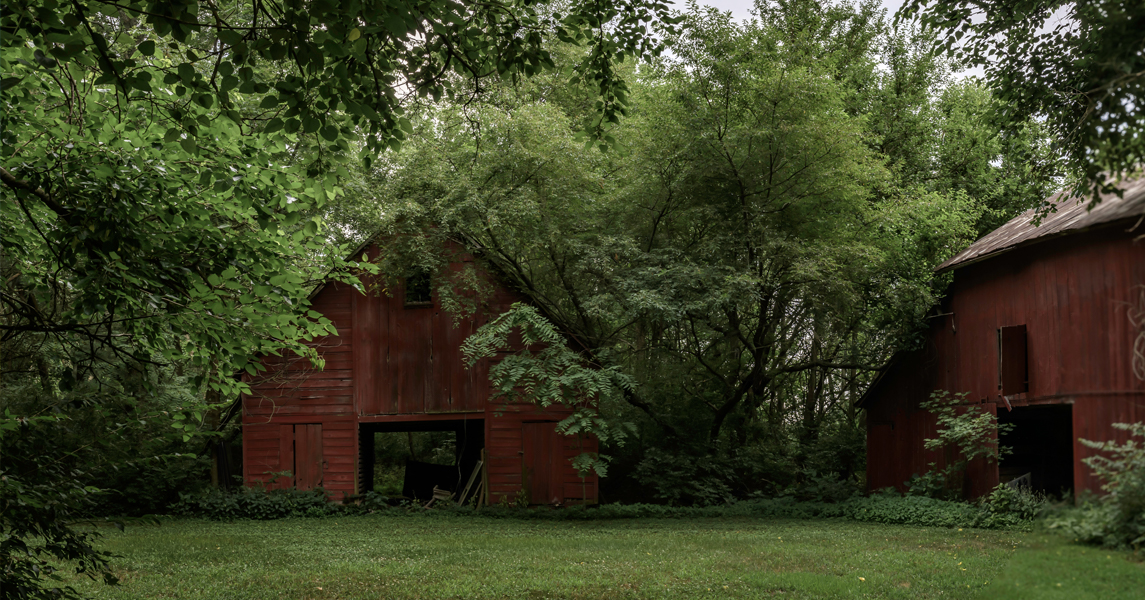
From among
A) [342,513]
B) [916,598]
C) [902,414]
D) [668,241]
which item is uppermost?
[668,241]

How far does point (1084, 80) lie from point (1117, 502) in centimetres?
155

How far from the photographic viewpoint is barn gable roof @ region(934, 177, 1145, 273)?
2447 millimetres

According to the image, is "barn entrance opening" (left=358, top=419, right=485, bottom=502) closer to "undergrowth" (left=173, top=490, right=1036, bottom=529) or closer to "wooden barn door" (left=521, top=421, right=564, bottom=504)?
"undergrowth" (left=173, top=490, right=1036, bottom=529)

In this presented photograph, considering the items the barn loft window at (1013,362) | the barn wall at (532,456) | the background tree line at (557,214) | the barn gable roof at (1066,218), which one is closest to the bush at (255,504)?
the background tree line at (557,214)

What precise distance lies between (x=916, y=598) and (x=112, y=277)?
22.1 feet

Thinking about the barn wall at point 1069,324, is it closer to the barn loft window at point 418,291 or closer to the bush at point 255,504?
the barn loft window at point 418,291

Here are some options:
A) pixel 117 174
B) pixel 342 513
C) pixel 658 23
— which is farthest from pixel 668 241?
pixel 117 174

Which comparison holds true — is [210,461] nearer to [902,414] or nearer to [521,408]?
[521,408]

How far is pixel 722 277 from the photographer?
664 inches

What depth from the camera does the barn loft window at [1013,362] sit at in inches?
108

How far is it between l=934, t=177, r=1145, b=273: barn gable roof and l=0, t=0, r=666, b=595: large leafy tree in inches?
124

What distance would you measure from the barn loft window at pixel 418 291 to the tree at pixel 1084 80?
15.6 metres

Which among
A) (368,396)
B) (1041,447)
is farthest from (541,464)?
(1041,447)

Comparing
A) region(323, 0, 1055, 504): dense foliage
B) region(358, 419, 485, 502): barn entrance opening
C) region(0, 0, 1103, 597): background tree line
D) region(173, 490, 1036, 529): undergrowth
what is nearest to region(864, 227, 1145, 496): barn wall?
region(0, 0, 1103, 597): background tree line
